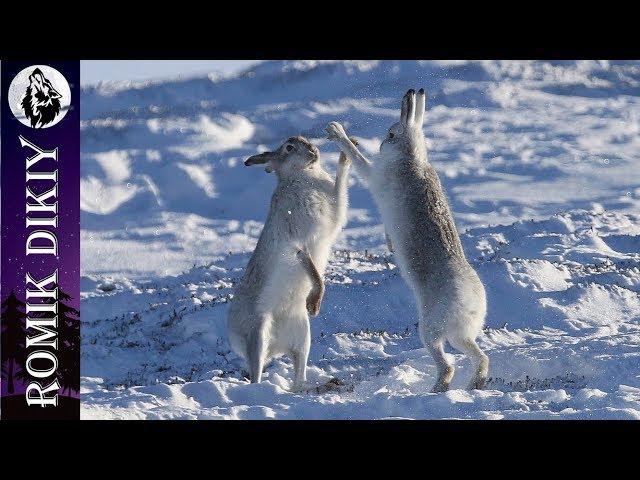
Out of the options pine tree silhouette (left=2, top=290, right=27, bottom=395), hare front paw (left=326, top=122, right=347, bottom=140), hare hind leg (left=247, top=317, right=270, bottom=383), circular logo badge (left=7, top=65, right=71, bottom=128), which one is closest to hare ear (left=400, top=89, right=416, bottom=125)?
hare front paw (left=326, top=122, right=347, bottom=140)

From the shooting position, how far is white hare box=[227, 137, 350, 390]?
934 centimetres

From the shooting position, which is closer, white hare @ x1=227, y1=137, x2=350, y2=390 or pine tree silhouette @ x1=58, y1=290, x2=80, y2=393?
pine tree silhouette @ x1=58, y1=290, x2=80, y2=393

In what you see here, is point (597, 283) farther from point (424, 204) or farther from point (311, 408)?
point (311, 408)

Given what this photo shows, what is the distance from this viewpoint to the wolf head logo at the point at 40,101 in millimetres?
9016

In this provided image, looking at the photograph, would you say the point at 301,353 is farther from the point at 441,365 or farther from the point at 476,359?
the point at 476,359

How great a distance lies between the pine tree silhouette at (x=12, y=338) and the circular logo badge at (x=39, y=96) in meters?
1.77

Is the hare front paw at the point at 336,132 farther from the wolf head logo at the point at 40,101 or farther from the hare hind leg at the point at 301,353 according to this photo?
the wolf head logo at the point at 40,101

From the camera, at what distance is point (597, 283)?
1505cm

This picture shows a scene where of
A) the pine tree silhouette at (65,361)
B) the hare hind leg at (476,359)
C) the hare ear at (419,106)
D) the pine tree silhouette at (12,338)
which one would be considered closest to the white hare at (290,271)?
the hare ear at (419,106)

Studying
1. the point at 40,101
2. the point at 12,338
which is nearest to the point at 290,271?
the point at 40,101

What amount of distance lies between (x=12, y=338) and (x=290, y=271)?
3.02m

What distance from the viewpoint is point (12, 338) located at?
9922 millimetres

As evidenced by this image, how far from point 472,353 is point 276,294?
1956 mm

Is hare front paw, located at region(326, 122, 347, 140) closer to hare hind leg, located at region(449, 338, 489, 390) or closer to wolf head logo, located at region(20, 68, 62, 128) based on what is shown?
hare hind leg, located at region(449, 338, 489, 390)
